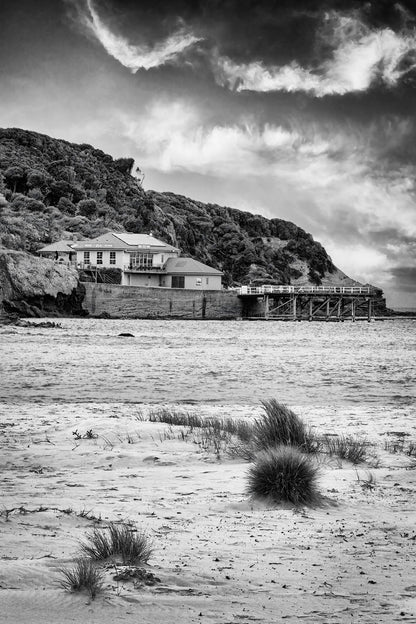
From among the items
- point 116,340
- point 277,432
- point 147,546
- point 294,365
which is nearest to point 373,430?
point 277,432

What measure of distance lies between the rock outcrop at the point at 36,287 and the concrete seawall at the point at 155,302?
1802 mm

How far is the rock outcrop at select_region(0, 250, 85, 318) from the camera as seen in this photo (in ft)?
184

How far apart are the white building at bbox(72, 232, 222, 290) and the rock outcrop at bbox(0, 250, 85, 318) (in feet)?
32.3

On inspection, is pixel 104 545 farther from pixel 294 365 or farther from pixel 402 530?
pixel 294 365

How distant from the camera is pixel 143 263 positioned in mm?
76188

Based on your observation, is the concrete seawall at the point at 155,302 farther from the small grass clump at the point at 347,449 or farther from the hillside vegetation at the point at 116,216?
the small grass clump at the point at 347,449

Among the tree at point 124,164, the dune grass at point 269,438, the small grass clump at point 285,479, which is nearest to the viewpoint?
the small grass clump at point 285,479

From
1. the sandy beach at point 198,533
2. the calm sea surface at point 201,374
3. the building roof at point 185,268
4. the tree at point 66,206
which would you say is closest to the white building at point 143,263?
the building roof at point 185,268

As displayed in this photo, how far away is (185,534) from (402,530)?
170 centimetres

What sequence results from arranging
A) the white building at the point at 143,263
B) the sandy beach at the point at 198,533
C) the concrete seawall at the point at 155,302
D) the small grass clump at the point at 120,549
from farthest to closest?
the white building at the point at 143,263 < the concrete seawall at the point at 155,302 < the small grass clump at the point at 120,549 < the sandy beach at the point at 198,533

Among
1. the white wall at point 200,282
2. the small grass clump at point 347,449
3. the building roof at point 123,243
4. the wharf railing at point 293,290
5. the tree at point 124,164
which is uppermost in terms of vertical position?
the tree at point 124,164

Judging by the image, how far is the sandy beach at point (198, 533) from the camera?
3.23 m

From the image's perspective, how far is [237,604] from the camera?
330 centimetres

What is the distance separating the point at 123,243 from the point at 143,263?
357 cm
